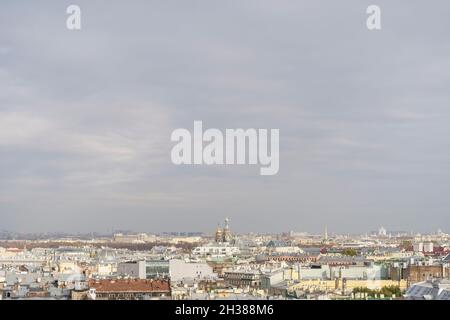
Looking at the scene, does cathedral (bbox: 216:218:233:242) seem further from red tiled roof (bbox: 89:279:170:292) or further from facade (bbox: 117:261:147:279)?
facade (bbox: 117:261:147:279)

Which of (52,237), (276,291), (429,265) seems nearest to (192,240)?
(276,291)

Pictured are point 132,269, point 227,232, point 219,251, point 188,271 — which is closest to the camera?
point 227,232

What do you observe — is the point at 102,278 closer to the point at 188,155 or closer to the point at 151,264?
the point at 151,264

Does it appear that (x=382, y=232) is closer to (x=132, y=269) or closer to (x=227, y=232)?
(x=227, y=232)

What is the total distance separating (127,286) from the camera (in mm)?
6766

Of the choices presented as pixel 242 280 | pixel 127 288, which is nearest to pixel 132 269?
pixel 127 288

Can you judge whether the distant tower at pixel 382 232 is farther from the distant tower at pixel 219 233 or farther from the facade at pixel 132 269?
the facade at pixel 132 269

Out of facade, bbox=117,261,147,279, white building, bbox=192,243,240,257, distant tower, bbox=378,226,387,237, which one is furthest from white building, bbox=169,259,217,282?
distant tower, bbox=378,226,387,237

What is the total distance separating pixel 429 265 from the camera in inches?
334

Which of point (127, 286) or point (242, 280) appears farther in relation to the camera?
point (127, 286)

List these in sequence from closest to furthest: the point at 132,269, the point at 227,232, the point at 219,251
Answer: the point at 227,232
the point at 219,251
the point at 132,269

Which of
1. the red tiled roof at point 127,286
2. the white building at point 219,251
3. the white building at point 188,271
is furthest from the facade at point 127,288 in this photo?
the white building at point 219,251
